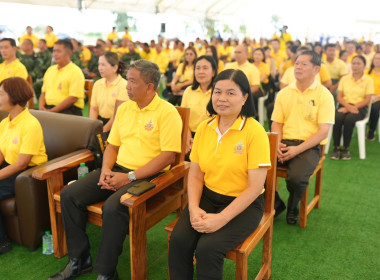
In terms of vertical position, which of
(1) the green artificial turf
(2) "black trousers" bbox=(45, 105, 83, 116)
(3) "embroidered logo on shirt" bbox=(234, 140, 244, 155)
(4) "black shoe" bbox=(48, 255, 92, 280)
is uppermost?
(3) "embroidered logo on shirt" bbox=(234, 140, 244, 155)

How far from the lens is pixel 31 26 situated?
10.8 m

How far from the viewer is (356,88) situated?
4.27m

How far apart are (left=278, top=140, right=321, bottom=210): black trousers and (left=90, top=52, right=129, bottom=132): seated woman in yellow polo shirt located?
1.59 m

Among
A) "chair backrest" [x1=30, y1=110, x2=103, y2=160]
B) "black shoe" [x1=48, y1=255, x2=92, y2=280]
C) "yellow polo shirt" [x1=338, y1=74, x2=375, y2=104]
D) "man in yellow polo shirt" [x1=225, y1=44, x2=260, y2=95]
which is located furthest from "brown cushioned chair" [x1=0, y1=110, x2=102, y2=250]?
"yellow polo shirt" [x1=338, y1=74, x2=375, y2=104]

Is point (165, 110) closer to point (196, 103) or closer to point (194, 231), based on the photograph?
point (194, 231)

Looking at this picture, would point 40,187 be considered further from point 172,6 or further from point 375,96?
point 172,6

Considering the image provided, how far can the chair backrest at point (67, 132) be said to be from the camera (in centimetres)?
255

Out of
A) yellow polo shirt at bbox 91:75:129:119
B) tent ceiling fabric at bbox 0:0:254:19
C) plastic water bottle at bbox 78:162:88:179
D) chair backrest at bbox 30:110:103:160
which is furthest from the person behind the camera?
tent ceiling fabric at bbox 0:0:254:19

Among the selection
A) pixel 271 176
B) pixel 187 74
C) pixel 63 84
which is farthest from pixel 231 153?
pixel 187 74

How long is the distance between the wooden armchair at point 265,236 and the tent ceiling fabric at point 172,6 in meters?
9.88

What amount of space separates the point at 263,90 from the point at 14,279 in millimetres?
4302

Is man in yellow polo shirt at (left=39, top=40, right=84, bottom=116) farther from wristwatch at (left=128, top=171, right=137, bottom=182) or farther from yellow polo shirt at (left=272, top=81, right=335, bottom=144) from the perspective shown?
yellow polo shirt at (left=272, top=81, right=335, bottom=144)

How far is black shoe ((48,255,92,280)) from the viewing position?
6.76 ft

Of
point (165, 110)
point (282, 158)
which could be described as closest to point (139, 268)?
point (165, 110)
